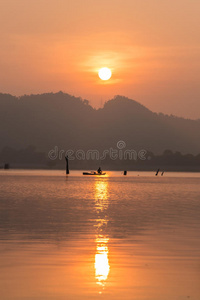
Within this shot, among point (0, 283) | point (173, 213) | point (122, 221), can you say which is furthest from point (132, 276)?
point (173, 213)

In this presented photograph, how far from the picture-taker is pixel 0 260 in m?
20.1

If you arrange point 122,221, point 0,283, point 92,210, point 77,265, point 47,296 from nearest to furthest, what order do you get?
point 47,296
point 0,283
point 77,265
point 122,221
point 92,210

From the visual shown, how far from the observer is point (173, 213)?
4306 centimetres

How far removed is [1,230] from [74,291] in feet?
49.0

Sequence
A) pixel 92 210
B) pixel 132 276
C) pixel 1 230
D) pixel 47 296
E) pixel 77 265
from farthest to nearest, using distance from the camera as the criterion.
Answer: pixel 92 210 → pixel 1 230 → pixel 77 265 → pixel 132 276 → pixel 47 296

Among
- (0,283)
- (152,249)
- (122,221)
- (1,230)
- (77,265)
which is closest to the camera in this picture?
(0,283)

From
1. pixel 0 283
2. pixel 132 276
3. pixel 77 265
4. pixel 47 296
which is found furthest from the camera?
pixel 77 265

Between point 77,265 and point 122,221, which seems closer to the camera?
point 77,265

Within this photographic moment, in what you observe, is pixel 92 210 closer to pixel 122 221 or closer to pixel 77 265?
pixel 122 221

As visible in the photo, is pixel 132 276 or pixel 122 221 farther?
pixel 122 221

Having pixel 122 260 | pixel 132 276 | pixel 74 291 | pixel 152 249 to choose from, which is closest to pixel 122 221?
pixel 152 249

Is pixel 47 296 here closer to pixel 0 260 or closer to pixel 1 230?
pixel 0 260

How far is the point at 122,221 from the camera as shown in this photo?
36.8m

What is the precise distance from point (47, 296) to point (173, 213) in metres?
28.9
